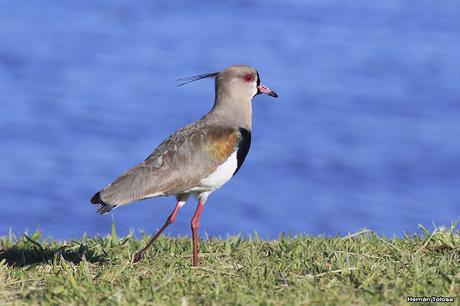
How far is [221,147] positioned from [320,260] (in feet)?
3.96

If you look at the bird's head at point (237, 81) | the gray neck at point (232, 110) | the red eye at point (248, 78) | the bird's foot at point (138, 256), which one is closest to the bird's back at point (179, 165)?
the gray neck at point (232, 110)

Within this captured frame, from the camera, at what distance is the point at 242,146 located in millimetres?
6961

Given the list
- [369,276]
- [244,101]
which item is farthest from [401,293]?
[244,101]

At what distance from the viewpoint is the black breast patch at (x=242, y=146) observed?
689 centimetres

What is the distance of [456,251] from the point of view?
6.28 metres

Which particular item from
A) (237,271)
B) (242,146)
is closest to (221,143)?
(242,146)

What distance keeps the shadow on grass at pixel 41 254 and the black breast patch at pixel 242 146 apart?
121 centimetres

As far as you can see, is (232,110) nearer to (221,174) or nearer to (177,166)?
(221,174)

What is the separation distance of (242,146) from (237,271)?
4.33ft

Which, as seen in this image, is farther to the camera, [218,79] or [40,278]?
[218,79]

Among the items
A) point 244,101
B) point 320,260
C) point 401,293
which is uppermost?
point 244,101

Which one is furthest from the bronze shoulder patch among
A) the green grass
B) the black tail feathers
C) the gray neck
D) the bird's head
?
the black tail feathers

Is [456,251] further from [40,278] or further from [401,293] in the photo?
[40,278]

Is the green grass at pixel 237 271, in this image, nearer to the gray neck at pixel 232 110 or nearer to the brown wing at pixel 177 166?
the brown wing at pixel 177 166
